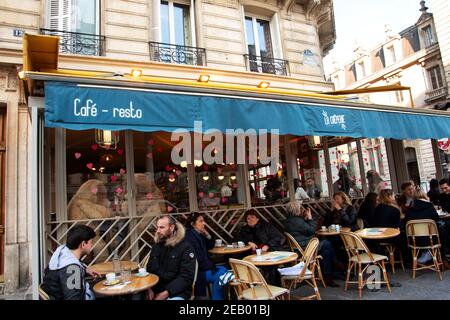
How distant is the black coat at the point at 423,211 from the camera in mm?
5793

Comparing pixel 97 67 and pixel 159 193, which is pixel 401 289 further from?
pixel 97 67

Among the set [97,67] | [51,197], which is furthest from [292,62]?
[51,197]

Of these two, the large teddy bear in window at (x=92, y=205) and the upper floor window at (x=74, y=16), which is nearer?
the large teddy bear in window at (x=92, y=205)

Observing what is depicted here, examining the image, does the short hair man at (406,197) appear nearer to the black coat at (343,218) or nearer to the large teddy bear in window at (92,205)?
the black coat at (343,218)

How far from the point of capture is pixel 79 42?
7.23m

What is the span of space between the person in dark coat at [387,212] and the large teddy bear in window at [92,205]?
196 inches

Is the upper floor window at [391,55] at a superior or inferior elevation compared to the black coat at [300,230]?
superior

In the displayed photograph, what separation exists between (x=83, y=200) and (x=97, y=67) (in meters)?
2.92

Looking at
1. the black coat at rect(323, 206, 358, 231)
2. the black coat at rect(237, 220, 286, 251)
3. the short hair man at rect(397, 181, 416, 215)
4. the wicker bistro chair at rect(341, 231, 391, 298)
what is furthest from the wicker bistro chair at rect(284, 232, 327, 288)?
the short hair man at rect(397, 181, 416, 215)

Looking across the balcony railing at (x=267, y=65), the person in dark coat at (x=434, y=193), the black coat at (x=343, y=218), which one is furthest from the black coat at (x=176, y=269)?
the person in dark coat at (x=434, y=193)

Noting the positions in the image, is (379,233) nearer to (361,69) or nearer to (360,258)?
(360,258)

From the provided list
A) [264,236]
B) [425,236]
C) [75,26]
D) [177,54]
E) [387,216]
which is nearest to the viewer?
[264,236]

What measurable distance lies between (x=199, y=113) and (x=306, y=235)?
2.81m

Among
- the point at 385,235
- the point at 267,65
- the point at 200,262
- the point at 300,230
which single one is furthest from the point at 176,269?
the point at 267,65
